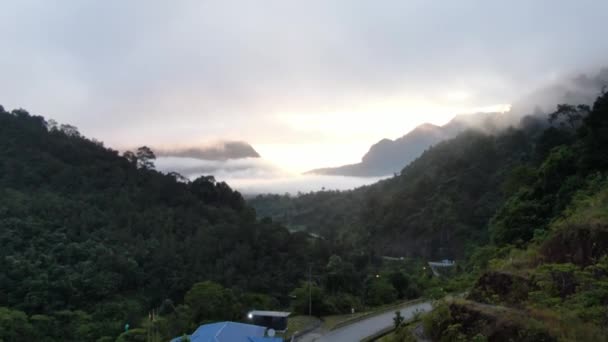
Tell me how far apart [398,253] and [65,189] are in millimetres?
24538

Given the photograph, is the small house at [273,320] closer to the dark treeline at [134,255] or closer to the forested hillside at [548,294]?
the dark treeline at [134,255]

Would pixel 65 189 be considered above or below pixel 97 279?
above

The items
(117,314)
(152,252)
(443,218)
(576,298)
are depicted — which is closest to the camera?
(576,298)

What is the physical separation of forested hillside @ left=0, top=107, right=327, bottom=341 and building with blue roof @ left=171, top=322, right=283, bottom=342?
283 centimetres

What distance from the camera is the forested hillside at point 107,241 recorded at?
21.5 m

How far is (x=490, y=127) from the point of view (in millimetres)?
46188

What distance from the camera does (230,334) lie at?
14.2 m

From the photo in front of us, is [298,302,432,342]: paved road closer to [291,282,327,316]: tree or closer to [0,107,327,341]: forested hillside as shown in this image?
[291,282,327,316]: tree

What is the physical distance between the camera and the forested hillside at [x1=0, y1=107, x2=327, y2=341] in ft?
70.7

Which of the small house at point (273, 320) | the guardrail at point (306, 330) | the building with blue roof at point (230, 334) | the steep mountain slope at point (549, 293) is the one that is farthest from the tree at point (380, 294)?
the steep mountain slope at point (549, 293)

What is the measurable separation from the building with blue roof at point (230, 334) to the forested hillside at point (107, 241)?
2834mm

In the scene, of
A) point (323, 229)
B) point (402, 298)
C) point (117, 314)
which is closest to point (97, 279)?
point (117, 314)

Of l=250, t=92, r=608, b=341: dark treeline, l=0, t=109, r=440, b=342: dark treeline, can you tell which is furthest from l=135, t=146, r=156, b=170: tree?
l=250, t=92, r=608, b=341: dark treeline

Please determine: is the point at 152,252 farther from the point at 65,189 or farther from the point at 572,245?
the point at 572,245
